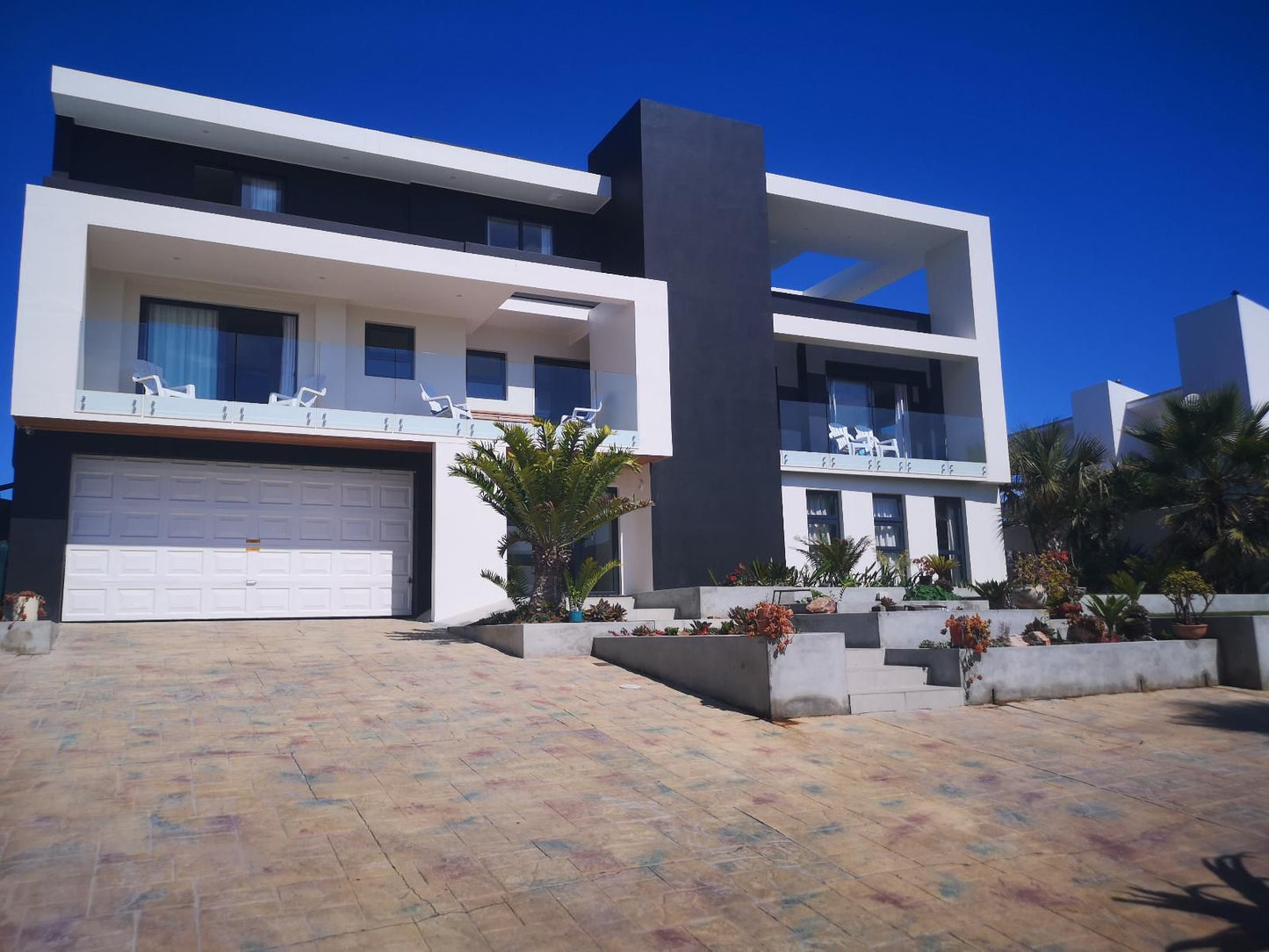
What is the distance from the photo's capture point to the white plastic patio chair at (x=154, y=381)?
1513 cm

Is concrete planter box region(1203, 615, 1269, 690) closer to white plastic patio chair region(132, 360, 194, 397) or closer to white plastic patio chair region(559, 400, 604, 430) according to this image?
white plastic patio chair region(559, 400, 604, 430)

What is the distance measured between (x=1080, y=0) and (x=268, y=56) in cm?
1546

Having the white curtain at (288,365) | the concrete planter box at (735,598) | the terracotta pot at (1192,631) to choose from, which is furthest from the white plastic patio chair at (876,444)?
the white curtain at (288,365)

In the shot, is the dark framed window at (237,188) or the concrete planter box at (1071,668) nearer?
the concrete planter box at (1071,668)

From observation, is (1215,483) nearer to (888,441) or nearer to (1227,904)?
(888,441)

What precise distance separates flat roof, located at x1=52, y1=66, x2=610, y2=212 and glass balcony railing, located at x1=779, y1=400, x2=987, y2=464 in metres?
6.80

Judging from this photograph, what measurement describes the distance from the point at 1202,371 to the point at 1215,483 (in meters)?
9.03

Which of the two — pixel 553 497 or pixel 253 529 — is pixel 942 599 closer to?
pixel 553 497

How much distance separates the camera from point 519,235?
21406 millimetres

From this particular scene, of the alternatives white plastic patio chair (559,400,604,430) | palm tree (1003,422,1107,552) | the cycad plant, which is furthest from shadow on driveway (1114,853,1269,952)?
palm tree (1003,422,1107,552)

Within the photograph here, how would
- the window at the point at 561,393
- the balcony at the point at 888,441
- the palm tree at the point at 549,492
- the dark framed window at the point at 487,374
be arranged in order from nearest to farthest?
the palm tree at the point at 549,492, the window at the point at 561,393, the dark framed window at the point at 487,374, the balcony at the point at 888,441

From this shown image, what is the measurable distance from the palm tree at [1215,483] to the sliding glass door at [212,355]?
17.9 metres

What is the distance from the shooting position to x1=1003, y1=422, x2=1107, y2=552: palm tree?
23891 mm

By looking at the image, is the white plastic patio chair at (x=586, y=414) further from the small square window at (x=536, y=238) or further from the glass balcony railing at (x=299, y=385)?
the small square window at (x=536, y=238)
